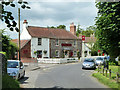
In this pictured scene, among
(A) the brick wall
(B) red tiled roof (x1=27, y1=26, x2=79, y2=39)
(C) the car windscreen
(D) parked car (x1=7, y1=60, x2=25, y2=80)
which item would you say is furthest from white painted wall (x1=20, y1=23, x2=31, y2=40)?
(D) parked car (x1=7, y1=60, x2=25, y2=80)

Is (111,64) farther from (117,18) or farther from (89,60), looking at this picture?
(117,18)

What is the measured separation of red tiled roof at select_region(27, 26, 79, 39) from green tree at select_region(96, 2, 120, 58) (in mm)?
31671

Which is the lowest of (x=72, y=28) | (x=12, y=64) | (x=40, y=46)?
(x=12, y=64)

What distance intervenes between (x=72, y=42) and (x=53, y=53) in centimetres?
692

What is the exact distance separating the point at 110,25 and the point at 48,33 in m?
36.3

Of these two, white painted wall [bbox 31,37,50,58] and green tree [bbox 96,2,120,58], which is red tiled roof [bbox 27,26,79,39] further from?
green tree [bbox 96,2,120,58]

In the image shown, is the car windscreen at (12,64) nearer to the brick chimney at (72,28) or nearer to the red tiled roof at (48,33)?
the red tiled roof at (48,33)

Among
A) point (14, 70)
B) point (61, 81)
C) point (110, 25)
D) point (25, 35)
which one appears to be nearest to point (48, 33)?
point (25, 35)

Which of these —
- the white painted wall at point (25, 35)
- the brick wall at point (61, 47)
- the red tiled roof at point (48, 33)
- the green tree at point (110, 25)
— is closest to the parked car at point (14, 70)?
the green tree at point (110, 25)

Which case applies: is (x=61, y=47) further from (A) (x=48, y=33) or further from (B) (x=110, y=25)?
(B) (x=110, y=25)

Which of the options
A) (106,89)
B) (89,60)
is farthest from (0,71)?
(89,60)

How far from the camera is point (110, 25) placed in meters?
11.7

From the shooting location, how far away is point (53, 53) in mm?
46719

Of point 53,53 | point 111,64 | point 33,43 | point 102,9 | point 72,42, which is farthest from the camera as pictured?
point 72,42
